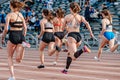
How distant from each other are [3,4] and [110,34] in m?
29.5

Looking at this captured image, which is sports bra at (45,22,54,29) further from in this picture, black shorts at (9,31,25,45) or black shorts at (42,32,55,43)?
black shorts at (9,31,25,45)

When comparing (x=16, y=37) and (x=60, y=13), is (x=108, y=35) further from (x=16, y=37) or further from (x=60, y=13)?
(x=16, y=37)

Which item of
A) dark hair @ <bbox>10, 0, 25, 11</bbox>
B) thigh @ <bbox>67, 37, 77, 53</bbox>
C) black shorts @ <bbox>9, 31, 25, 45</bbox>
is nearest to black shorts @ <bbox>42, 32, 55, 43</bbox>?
thigh @ <bbox>67, 37, 77, 53</bbox>

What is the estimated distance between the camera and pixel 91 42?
2673cm

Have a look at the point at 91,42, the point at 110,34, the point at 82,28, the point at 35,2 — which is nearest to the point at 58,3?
the point at 35,2

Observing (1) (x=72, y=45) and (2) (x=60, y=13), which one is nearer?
(1) (x=72, y=45)

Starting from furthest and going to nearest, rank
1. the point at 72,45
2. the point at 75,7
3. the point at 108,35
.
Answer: the point at 108,35 < the point at 75,7 < the point at 72,45

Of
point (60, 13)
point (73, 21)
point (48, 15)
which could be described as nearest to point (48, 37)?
point (48, 15)

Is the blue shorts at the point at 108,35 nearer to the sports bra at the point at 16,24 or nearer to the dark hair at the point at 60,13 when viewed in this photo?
the dark hair at the point at 60,13

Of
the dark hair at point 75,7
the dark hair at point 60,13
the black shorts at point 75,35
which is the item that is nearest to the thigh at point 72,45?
the black shorts at point 75,35

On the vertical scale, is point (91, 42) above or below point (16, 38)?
below

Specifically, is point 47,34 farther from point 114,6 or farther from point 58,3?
point 58,3

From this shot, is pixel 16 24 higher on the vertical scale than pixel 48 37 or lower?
higher

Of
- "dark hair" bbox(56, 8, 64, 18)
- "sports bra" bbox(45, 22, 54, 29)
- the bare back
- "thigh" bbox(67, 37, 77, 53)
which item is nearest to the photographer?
"thigh" bbox(67, 37, 77, 53)
